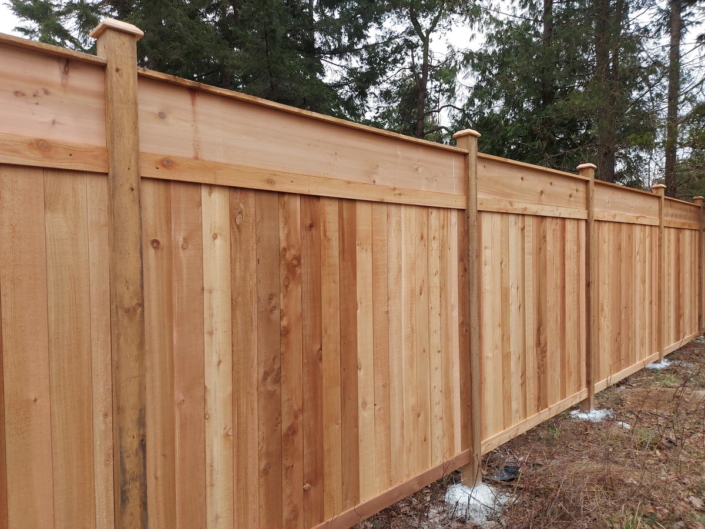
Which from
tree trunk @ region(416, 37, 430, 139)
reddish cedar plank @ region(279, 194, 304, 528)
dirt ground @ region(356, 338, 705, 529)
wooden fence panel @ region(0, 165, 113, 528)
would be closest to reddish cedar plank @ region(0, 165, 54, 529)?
wooden fence panel @ region(0, 165, 113, 528)

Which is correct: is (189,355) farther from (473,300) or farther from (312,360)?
(473,300)

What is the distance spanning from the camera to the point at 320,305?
6.39ft

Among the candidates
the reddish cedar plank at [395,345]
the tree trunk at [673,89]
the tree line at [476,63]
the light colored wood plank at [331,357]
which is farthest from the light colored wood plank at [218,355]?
the tree trunk at [673,89]

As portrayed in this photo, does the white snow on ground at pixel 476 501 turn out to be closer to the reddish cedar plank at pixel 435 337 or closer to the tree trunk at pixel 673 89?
the reddish cedar plank at pixel 435 337

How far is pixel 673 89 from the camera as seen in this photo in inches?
307

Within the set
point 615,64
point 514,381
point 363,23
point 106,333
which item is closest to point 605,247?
point 514,381

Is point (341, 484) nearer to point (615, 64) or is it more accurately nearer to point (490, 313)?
point (490, 313)

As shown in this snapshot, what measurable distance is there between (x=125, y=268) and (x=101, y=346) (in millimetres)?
228

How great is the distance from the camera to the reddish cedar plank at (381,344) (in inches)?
86.1

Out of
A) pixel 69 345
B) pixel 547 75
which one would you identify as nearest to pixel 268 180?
pixel 69 345

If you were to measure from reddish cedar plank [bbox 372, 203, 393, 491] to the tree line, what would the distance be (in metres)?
5.85

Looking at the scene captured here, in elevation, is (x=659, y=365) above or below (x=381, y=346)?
below

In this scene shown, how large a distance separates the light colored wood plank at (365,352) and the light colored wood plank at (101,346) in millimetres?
1011

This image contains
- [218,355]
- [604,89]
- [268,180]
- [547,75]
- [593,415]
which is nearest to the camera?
[218,355]
